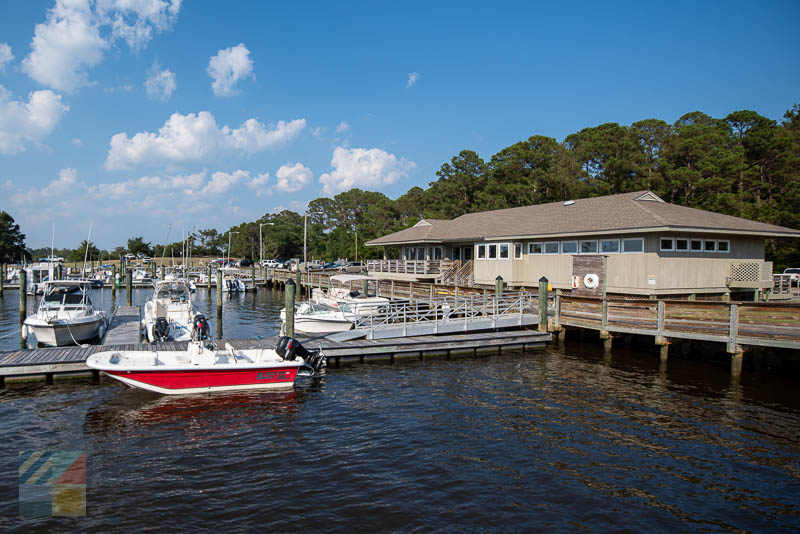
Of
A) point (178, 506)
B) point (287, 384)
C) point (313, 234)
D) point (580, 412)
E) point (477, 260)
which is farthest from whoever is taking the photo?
point (313, 234)

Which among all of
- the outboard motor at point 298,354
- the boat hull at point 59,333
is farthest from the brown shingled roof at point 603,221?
the boat hull at point 59,333

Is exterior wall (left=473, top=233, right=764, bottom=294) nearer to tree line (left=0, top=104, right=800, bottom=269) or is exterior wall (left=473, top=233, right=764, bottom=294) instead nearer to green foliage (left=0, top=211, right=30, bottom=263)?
tree line (left=0, top=104, right=800, bottom=269)

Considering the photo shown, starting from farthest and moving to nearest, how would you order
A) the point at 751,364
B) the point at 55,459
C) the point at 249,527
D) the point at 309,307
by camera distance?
the point at 309,307 → the point at 751,364 → the point at 55,459 → the point at 249,527

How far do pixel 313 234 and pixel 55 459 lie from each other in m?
90.1

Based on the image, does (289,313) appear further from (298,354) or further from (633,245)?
(633,245)

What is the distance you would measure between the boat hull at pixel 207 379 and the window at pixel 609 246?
55.2ft

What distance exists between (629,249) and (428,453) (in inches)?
670

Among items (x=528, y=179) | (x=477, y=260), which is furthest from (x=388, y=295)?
(x=528, y=179)

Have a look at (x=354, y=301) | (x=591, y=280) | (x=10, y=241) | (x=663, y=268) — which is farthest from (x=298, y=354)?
(x=10, y=241)

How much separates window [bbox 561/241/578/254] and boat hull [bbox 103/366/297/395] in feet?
56.5

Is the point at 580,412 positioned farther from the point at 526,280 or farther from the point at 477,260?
the point at 477,260

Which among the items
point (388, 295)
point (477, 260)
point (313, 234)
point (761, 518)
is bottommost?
point (761, 518)

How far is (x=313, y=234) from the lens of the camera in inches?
3898

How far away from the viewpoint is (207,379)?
46.9 ft
